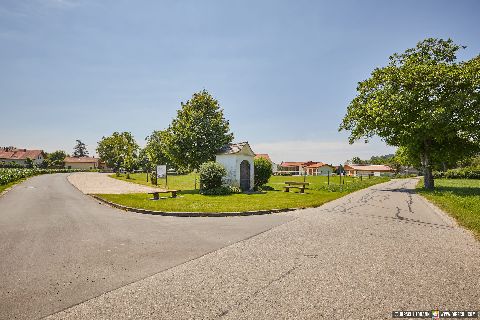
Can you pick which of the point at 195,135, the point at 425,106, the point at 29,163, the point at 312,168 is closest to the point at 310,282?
the point at 195,135

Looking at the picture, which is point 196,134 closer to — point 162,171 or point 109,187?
point 162,171

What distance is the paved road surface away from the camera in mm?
4020

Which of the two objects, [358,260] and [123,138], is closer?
[358,260]

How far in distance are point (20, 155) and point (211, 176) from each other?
4823 inches

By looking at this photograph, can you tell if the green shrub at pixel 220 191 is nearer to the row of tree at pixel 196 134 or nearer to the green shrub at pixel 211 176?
the green shrub at pixel 211 176

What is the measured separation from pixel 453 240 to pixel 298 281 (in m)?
5.92

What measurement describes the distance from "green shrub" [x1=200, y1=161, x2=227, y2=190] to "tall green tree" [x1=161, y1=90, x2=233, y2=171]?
3.10 metres

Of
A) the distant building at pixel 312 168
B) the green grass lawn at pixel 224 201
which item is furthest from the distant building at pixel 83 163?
the green grass lawn at pixel 224 201

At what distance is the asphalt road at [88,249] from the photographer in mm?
4602

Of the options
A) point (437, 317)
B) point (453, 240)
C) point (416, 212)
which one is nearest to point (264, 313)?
point (437, 317)

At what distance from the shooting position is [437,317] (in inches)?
151

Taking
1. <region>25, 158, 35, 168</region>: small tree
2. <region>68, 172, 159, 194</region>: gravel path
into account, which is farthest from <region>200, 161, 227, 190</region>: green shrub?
<region>25, 158, 35, 168</region>: small tree

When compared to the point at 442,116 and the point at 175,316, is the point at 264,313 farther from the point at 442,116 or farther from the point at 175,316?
the point at 442,116

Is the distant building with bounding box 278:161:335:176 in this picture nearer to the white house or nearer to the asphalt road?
the white house
